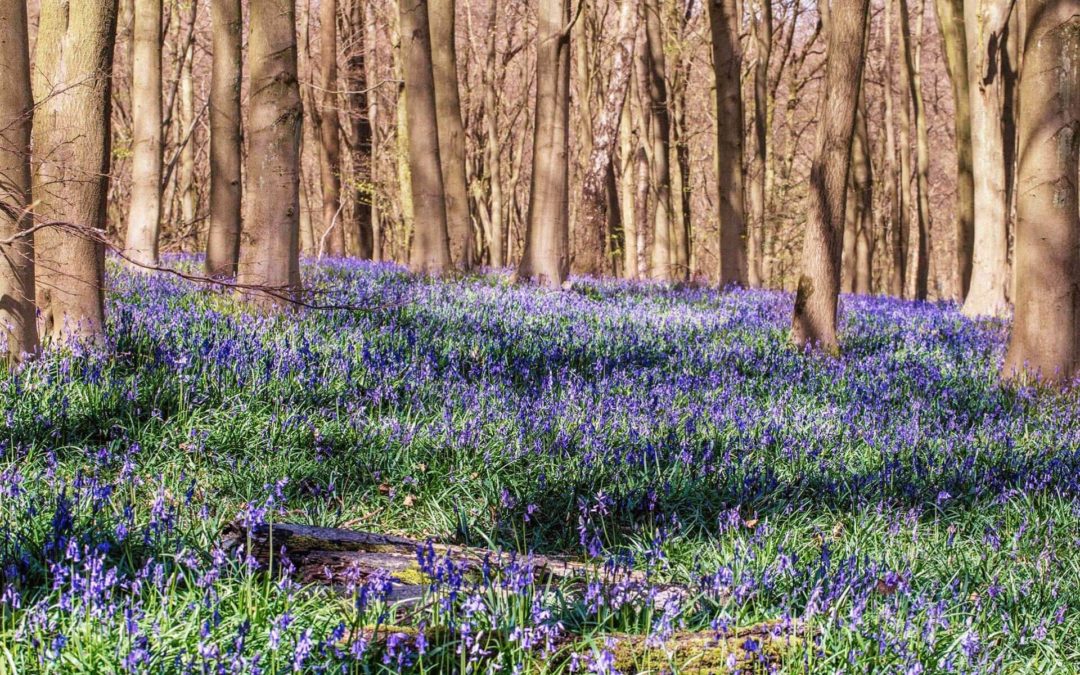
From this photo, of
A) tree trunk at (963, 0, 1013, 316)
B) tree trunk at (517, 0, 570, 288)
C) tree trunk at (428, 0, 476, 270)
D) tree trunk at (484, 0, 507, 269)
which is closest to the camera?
tree trunk at (963, 0, 1013, 316)

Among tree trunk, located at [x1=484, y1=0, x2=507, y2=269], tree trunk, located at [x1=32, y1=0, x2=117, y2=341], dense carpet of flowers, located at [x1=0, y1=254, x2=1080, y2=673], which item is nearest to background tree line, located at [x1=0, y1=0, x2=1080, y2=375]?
tree trunk, located at [x1=32, y1=0, x2=117, y2=341]

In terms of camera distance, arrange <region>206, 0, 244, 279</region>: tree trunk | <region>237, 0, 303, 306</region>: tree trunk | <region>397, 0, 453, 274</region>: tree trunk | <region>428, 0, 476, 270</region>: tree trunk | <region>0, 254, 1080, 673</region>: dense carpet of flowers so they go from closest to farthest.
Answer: <region>0, 254, 1080, 673</region>: dense carpet of flowers < <region>237, 0, 303, 306</region>: tree trunk < <region>206, 0, 244, 279</region>: tree trunk < <region>397, 0, 453, 274</region>: tree trunk < <region>428, 0, 476, 270</region>: tree trunk

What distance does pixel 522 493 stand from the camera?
15.0 feet

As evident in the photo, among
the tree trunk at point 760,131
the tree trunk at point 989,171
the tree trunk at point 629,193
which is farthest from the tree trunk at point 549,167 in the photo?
the tree trunk at point 629,193

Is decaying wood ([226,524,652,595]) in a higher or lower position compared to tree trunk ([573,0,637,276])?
lower

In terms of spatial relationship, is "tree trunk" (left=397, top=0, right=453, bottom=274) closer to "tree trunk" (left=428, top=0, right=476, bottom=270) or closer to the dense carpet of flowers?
"tree trunk" (left=428, top=0, right=476, bottom=270)

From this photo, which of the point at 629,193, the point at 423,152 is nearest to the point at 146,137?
the point at 423,152

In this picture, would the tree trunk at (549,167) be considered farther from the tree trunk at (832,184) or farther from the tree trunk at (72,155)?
the tree trunk at (72,155)

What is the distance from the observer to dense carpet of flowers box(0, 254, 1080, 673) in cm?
249

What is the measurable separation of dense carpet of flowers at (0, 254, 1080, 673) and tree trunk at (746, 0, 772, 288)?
15098 millimetres

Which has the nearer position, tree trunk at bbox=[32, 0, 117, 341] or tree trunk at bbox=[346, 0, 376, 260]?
tree trunk at bbox=[32, 0, 117, 341]

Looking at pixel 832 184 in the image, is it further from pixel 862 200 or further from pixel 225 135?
pixel 862 200

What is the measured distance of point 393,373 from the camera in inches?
245

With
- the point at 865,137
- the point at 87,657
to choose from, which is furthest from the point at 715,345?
the point at 865,137
